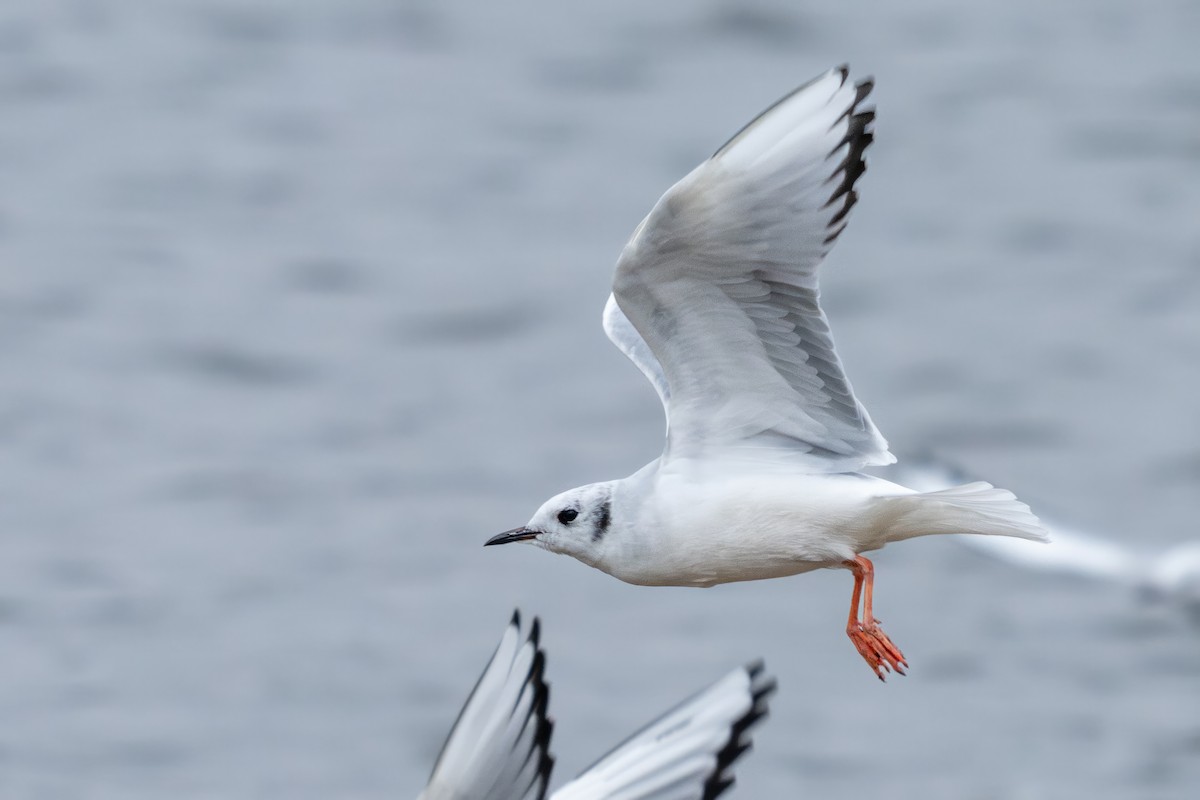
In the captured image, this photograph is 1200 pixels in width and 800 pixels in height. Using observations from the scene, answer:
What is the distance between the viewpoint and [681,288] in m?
6.24

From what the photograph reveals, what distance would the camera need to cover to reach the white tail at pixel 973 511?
6316mm

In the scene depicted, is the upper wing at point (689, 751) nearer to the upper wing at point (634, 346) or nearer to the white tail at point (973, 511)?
the white tail at point (973, 511)

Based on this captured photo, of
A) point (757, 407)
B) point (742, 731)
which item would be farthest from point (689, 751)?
point (757, 407)

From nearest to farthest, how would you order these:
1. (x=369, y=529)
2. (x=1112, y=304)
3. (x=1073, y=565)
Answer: (x=1073, y=565), (x=369, y=529), (x=1112, y=304)

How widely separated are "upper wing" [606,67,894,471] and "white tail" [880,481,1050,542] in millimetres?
168

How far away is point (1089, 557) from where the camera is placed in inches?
471

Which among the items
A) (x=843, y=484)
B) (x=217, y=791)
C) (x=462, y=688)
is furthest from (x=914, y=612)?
(x=843, y=484)

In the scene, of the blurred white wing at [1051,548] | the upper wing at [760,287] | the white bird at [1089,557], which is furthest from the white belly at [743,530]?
the white bird at [1089,557]

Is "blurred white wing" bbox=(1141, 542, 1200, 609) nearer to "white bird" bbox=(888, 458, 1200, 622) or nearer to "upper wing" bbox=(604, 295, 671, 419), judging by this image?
"white bird" bbox=(888, 458, 1200, 622)

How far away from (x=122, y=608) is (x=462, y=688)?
332cm

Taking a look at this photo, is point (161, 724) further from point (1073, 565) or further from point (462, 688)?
point (1073, 565)

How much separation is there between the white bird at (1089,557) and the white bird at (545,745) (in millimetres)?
3137

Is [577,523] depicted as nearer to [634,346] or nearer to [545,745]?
[545,745]

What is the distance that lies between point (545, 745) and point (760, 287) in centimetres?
131
